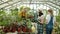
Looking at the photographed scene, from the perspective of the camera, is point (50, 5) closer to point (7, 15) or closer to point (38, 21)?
point (38, 21)

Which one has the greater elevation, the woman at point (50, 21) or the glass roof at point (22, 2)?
the glass roof at point (22, 2)

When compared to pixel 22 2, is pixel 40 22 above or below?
below

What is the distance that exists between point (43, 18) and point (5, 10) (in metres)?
0.72

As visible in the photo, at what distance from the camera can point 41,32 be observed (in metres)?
4.82

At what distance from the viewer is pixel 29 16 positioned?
484 centimetres

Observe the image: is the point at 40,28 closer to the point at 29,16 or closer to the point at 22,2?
the point at 29,16

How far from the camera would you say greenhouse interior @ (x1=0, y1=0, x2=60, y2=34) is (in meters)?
4.80

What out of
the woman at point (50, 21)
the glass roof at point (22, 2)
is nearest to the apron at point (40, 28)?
the woman at point (50, 21)

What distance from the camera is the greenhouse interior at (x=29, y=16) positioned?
4.80 meters

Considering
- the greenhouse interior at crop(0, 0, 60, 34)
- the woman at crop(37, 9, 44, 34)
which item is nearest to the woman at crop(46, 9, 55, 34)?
the greenhouse interior at crop(0, 0, 60, 34)

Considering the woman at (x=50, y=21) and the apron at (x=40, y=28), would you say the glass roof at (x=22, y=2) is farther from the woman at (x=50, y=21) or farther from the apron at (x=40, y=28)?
the apron at (x=40, y=28)

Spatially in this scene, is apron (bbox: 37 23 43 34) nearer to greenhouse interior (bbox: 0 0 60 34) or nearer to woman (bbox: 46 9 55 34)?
greenhouse interior (bbox: 0 0 60 34)

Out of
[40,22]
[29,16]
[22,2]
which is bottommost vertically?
[40,22]

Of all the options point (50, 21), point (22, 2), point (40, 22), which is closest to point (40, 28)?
point (40, 22)
